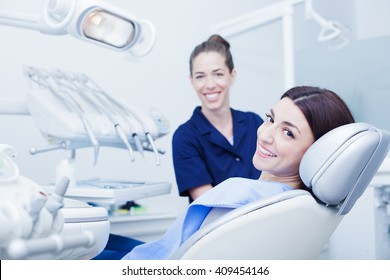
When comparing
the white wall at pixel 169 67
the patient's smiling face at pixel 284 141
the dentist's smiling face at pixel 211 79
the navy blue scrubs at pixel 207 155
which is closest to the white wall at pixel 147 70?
the white wall at pixel 169 67

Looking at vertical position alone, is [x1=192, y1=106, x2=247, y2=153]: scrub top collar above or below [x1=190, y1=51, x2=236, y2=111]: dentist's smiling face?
below

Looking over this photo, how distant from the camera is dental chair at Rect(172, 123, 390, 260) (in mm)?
730

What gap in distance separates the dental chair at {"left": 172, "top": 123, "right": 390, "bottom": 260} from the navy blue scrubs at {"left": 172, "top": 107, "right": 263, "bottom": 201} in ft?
2.77

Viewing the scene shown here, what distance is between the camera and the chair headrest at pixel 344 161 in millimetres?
736

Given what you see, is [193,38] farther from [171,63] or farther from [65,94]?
[65,94]

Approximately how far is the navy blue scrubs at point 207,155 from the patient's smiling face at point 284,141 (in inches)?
27.5

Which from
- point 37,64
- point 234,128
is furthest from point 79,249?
point 37,64

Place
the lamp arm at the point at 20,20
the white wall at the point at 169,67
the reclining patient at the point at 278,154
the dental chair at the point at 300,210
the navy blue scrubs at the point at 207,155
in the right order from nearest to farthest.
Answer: the dental chair at the point at 300,210, the reclining patient at the point at 278,154, the lamp arm at the point at 20,20, the navy blue scrubs at the point at 207,155, the white wall at the point at 169,67

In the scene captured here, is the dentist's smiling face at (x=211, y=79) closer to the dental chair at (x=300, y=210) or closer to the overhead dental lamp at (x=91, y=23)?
the overhead dental lamp at (x=91, y=23)

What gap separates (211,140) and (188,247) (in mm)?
933

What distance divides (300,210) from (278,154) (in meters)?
0.18

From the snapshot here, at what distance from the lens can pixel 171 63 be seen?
2.35m

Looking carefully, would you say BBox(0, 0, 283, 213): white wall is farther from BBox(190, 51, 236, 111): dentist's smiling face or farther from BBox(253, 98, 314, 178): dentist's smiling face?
BBox(253, 98, 314, 178): dentist's smiling face

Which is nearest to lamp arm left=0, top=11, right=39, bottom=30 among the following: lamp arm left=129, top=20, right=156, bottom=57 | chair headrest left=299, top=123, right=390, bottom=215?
lamp arm left=129, top=20, right=156, bottom=57
